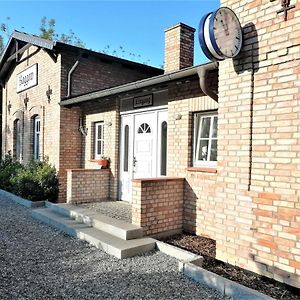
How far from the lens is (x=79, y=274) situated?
393 centimetres

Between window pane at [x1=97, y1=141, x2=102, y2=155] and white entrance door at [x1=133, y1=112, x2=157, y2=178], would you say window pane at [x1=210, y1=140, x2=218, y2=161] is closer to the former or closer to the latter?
white entrance door at [x1=133, y1=112, x2=157, y2=178]

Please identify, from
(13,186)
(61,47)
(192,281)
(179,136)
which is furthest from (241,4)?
(13,186)

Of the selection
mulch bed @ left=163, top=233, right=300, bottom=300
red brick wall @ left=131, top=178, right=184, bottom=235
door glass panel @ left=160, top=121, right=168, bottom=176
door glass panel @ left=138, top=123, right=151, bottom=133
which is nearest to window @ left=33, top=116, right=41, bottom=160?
door glass panel @ left=138, top=123, right=151, bottom=133

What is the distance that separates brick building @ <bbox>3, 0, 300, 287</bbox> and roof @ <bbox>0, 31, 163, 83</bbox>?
6.82 ft

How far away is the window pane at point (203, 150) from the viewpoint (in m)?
5.90

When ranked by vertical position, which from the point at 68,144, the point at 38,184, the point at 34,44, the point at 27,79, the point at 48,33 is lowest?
the point at 38,184

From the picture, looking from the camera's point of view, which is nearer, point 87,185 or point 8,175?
point 87,185

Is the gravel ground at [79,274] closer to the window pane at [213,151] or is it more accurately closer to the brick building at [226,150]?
the brick building at [226,150]

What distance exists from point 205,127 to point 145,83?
161 cm

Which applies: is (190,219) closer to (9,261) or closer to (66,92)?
(9,261)

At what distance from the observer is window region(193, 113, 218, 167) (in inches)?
227

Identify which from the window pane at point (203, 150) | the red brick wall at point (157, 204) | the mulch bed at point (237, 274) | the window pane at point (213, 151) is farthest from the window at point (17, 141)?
the mulch bed at point (237, 274)

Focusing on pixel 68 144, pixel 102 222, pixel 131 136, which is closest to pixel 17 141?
pixel 68 144

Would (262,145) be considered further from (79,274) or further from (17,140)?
(17,140)
